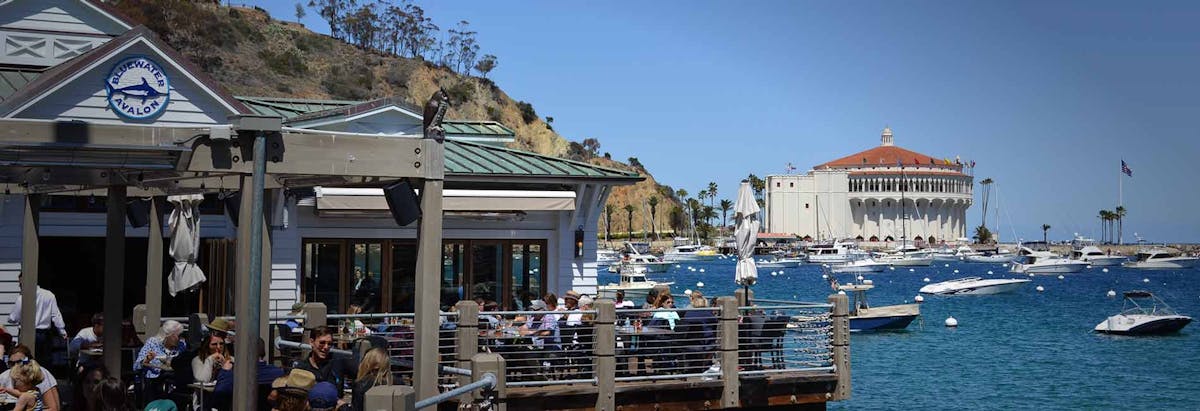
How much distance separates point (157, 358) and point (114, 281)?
3.25 feet

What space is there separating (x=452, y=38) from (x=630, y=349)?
435 feet

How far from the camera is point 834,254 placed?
6531 inches

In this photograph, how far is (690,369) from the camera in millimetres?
14266

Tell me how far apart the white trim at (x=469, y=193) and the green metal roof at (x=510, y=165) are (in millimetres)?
291

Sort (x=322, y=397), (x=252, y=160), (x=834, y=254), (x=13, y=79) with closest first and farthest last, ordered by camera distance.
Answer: (x=322, y=397) → (x=252, y=160) → (x=13, y=79) → (x=834, y=254)

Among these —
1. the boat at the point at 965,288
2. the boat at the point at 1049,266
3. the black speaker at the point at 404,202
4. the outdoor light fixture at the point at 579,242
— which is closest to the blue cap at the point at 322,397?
the black speaker at the point at 404,202

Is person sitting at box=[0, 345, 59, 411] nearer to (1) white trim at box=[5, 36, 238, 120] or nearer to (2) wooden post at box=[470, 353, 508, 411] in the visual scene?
(2) wooden post at box=[470, 353, 508, 411]

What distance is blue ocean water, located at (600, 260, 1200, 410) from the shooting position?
33344mm

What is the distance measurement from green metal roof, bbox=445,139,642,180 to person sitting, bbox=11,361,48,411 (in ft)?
26.5

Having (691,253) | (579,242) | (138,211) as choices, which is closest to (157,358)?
(138,211)

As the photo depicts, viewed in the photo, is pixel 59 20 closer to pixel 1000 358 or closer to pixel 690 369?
pixel 690 369

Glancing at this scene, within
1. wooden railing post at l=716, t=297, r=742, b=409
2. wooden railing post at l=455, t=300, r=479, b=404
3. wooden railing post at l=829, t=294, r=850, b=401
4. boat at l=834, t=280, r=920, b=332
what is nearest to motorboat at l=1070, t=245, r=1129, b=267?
boat at l=834, t=280, r=920, b=332

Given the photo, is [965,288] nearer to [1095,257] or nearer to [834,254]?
[834,254]

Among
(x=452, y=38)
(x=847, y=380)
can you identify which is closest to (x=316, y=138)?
(x=847, y=380)
